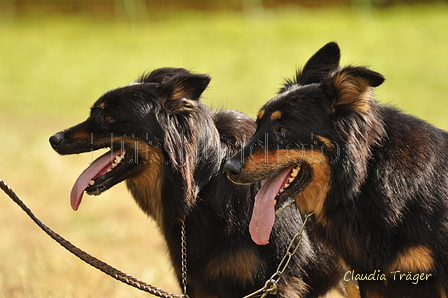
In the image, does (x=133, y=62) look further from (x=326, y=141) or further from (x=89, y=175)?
(x=326, y=141)

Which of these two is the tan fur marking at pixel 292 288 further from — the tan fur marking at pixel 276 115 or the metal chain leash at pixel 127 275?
the tan fur marking at pixel 276 115

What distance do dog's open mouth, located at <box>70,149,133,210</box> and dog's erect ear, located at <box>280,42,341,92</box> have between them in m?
1.53

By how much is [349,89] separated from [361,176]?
59 centimetres

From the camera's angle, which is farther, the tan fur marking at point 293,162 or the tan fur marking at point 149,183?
the tan fur marking at point 149,183

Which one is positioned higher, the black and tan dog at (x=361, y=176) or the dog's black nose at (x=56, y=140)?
the dog's black nose at (x=56, y=140)

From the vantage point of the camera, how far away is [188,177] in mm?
4000

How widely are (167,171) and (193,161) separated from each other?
0.71 ft

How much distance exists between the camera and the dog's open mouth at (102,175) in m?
3.98

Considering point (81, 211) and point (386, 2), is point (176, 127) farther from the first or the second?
point (386, 2)

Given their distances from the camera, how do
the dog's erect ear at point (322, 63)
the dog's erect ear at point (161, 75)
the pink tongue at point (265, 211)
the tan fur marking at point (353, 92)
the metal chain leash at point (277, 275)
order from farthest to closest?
1. the dog's erect ear at point (161, 75)
2. the dog's erect ear at point (322, 63)
3. the metal chain leash at point (277, 275)
4. the pink tongue at point (265, 211)
5. the tan fur marking at point (353, 92)

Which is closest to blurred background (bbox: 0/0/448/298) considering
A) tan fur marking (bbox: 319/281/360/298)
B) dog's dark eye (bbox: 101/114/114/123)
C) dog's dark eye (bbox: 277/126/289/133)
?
tan fur marking (bbox: 319/281/360/298)

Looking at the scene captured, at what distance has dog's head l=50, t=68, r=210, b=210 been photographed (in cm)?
401

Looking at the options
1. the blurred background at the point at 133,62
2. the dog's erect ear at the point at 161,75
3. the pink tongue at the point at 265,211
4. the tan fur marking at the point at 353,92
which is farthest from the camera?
the blurred background at the point at 133,62

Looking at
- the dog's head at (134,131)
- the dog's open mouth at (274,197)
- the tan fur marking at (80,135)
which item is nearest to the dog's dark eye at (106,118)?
the dog's head at (134,131)
